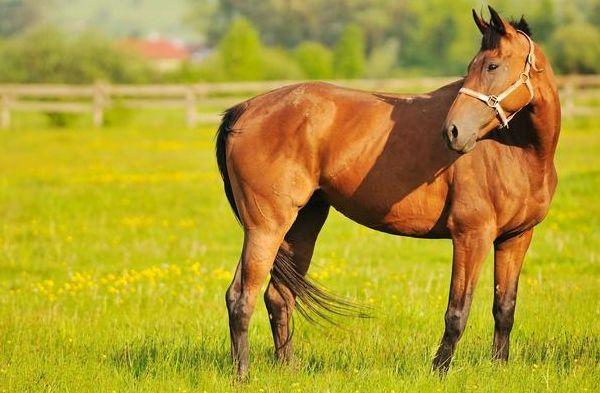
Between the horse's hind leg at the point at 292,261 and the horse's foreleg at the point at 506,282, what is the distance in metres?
1.31

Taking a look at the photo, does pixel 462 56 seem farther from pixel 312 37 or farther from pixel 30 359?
pixel 30 359

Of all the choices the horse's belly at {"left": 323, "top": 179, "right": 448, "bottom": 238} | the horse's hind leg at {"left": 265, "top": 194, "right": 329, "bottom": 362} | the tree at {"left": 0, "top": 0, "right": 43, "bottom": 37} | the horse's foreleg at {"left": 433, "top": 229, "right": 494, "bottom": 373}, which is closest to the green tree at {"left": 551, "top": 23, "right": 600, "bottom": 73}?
the horse's hind leg at {"left": 265, "top": 194, "right": 329, "bottom": 362}

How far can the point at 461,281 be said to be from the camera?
22.1 feet

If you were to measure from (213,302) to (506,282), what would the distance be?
3320 millimetres

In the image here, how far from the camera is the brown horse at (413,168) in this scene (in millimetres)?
6578

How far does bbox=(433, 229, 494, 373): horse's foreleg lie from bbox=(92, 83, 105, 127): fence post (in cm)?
3271

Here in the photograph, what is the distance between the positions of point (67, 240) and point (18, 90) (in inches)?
1026

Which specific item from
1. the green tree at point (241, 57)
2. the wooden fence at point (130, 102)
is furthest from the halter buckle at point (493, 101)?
the green tree at point (241, 57)

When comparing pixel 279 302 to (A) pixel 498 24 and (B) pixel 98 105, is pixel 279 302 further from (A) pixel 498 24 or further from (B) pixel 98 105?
(B) pixel 98 105

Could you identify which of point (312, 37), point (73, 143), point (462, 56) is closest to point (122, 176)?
point (73, 143)

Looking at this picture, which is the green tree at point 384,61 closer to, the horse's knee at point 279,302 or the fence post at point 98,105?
the fence post at point 98,105

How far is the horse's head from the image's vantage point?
650 centimetres

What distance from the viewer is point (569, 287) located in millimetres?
10070

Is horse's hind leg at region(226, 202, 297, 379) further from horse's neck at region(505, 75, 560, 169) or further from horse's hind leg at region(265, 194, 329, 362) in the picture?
horse's neck at region(505, 75, 560, 169)
